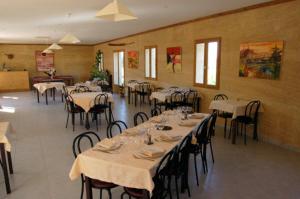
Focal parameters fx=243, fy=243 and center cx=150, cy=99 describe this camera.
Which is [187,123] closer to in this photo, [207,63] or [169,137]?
[169,137]

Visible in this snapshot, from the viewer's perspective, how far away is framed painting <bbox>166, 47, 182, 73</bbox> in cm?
771

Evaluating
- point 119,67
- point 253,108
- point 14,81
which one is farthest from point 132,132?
point 14,81

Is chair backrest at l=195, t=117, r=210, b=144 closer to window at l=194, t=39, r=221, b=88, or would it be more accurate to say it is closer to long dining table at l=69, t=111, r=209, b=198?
long dining table at l=69, t=111, r=209, b=198

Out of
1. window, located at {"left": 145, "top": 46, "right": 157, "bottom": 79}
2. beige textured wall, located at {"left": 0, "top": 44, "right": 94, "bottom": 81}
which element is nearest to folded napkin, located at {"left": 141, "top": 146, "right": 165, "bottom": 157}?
window, located at {"left": 145, "top": 46, "right": 157, "bottom": 79}

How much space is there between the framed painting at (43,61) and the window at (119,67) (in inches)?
190

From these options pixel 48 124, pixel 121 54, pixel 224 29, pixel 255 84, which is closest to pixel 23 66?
pixel 121 54

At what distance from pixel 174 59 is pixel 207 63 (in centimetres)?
157

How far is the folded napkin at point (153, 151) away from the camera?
244 centimetres

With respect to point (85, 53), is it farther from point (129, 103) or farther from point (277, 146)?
point (277, 146)

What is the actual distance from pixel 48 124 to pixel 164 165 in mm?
4974

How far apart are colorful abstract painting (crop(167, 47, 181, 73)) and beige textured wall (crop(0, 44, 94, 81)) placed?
31.5 feet

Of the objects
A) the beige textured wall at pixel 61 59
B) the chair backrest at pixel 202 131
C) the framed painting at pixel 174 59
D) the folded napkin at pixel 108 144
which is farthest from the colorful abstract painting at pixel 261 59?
the beige textured wall at pixel 61 59

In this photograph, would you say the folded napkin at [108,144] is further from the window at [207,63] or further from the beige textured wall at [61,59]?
the beige textured wall at [61,59]

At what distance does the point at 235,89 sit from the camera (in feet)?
19.0
